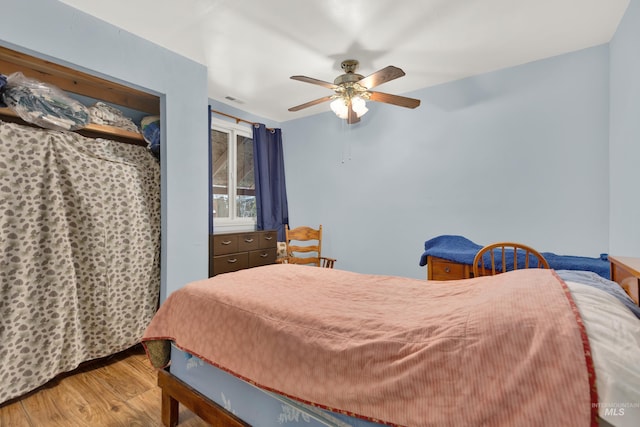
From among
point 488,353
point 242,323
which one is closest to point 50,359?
point 242,323

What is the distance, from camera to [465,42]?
2.31 metres

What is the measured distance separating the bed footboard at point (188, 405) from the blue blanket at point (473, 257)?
1833 millimetres

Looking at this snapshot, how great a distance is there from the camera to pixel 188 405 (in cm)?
141

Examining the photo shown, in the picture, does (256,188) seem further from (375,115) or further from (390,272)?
(390,272)

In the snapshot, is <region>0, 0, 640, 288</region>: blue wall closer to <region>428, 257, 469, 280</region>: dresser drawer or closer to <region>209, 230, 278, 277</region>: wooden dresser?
<region>209, 230, 278, 277</region>: wooden dresser

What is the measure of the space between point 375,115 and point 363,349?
3.10 meters

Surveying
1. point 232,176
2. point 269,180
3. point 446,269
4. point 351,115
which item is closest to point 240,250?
point 232,176

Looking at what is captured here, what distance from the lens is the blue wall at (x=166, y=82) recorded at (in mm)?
1780

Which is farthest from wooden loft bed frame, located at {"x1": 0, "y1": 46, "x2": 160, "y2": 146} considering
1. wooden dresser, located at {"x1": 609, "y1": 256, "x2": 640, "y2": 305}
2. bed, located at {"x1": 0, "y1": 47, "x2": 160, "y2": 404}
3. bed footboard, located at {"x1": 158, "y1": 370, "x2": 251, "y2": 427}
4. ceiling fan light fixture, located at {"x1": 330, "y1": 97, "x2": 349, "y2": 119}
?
wooden dresser, located at {"x1": 609, "y1": 256, "x2": 640, "y2": 305}

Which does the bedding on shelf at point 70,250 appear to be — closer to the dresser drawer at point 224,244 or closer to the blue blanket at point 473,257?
the dresser drawer at point 224,244

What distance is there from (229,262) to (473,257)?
243 cm

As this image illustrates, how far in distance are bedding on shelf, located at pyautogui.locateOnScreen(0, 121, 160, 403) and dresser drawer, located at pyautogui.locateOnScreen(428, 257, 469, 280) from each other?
239 cm

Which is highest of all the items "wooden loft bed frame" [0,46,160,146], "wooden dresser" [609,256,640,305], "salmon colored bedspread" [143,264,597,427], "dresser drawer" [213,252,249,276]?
"wooden loft bed frame" [0,46,160,146]

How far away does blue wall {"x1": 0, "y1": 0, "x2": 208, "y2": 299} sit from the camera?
1780 millimetres
